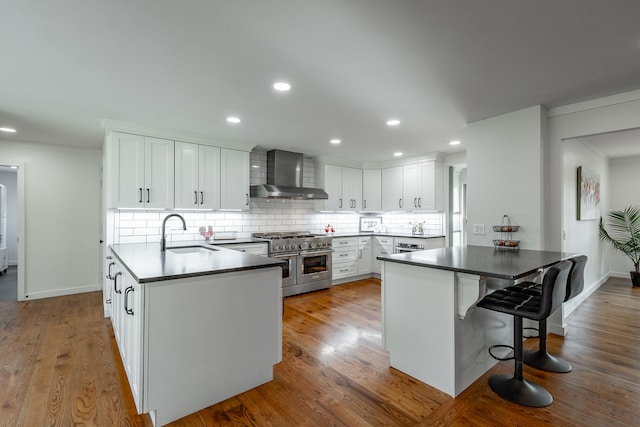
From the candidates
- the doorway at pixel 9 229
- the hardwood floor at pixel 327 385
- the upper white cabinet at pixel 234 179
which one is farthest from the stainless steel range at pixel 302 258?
the doorway at pixel 9 229

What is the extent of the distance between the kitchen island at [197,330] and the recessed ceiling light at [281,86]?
4.86ft

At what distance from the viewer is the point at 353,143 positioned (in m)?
4.78

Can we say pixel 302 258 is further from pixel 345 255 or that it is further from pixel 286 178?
pixel 286 178

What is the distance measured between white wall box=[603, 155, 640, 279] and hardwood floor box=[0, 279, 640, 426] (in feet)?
10.4

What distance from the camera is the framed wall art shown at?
4.14 meters

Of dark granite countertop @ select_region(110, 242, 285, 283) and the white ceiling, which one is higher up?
the white ceiling

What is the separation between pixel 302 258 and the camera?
4941 millimetres

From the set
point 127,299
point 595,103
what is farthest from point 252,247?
point 595,103

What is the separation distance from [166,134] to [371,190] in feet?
13.0

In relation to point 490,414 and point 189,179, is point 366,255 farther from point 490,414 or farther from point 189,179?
point 490,414

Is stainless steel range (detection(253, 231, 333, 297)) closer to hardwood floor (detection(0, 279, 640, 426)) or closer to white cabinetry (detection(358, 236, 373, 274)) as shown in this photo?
white cabinetry (detection(358, 236, 373, 274))

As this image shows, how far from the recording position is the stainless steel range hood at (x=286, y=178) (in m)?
4.94

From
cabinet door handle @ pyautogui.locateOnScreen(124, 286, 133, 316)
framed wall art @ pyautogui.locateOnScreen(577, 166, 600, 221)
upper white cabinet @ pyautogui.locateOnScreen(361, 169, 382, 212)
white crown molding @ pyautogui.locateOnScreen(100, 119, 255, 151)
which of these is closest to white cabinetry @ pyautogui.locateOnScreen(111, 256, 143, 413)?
cabinet door handle @ pyautogui.locateOnScreen(124, 286, 133, 316)

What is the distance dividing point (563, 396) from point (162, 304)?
2.78 meters
